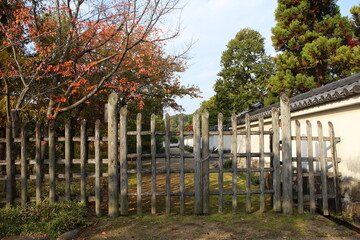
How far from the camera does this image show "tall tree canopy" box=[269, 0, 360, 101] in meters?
12.7

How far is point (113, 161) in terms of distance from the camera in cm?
539

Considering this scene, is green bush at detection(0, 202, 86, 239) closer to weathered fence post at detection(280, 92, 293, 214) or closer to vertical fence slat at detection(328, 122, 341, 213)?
weathered fence post at detection(280, 92, 293, 214)

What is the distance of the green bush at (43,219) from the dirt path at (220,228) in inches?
13.3

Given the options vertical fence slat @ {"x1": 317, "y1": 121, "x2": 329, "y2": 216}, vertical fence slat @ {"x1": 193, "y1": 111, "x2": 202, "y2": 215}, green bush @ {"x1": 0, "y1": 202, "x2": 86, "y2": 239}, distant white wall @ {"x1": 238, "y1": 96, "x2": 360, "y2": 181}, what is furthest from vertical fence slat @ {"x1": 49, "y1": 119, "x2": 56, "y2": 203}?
distant white wall @ {"x1": 238, "y1": 96, "x2": 360, "y2": 181}

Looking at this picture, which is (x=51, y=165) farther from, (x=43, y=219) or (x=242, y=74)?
(x=242, y=74)

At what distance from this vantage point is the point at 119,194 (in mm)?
5730

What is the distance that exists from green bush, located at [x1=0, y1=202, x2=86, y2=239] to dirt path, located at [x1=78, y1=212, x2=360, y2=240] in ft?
1.11

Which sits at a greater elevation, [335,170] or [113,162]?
[113,162]

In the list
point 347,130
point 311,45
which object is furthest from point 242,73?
point 347,130

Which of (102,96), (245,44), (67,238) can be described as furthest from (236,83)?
(67,238)

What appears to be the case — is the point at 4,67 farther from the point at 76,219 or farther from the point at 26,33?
the point at 76,219

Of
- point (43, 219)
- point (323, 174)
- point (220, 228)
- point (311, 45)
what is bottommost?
point (220, 228)

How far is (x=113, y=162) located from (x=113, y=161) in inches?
0.8

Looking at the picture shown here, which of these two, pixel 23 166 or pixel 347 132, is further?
pixel 347 132
